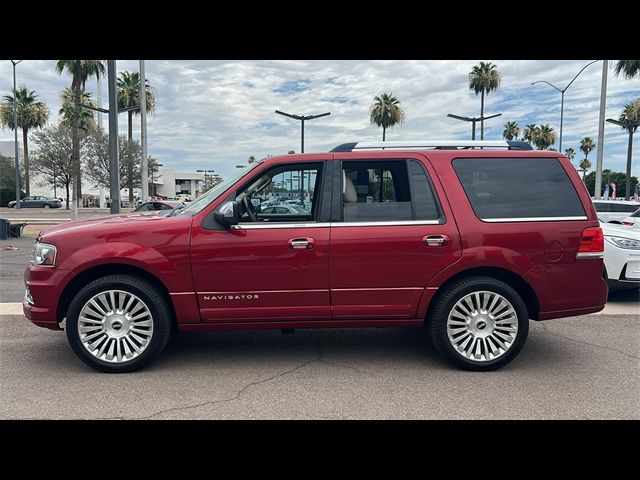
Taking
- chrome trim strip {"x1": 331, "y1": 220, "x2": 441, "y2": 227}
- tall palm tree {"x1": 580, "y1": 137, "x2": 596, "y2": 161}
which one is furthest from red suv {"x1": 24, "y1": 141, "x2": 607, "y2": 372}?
tall palm tree {"x1": 580, "y1": 137, "x2": 596, "y2": 161}

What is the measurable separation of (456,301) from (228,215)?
7.29 ft

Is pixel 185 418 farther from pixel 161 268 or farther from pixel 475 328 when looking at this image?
pixel 475 328

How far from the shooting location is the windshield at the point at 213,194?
4484 mm

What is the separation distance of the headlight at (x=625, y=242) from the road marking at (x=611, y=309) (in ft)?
2.92

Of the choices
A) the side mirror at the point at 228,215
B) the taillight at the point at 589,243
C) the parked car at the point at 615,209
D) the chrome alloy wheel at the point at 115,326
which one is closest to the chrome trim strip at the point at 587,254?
the taillight at the point at 589,243

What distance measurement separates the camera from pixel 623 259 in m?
6.75

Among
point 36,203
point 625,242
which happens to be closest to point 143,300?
point 625,242

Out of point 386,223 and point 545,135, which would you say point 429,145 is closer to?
point 386,223

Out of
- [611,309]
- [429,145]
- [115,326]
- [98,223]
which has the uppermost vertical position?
[429,145]

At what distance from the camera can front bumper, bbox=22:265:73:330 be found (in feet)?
13.9

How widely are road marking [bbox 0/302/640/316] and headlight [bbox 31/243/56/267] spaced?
269 centimetres

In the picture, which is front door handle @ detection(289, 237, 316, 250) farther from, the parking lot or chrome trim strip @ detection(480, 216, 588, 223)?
chrome trim strip @ detection(480, 216, 588, 223)

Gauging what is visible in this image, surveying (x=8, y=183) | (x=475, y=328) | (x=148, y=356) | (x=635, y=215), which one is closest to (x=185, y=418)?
(x=148, y=356)

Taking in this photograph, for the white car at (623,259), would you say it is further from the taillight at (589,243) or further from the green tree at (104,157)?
the green tree at (104,157)
